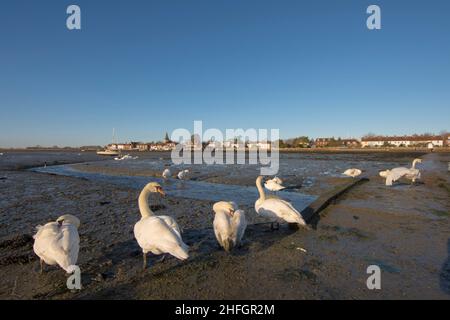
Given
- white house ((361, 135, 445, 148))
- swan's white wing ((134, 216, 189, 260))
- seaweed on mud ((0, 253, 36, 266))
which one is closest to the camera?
swan's white wing ((134, 216, 189, 260))

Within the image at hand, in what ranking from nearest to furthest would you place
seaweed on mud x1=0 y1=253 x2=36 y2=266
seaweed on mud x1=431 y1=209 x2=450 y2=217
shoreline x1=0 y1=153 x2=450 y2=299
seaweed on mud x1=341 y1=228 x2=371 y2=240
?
shoreline x1=0 y1=153 x2=450 y2=299 → seaweed on mud x1=0 y1=253 x2=36 y2=266 → seaweed on mud x1=341 y1=228 x2=371 y2=240 → seaweed on mud x1=431 y1=209 x2=450 y2=217

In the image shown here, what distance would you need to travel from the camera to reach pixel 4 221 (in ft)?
32.3

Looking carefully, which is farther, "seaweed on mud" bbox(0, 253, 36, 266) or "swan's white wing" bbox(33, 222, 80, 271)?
"seaweed on mud" bbox(0, 253, 36, 266)

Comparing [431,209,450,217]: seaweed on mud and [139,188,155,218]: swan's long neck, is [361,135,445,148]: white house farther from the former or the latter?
[139,188,155,218]: swan's long neck

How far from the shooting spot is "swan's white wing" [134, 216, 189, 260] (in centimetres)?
523

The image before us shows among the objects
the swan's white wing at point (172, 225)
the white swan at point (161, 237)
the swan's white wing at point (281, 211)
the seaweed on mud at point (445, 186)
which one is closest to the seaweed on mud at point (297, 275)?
the white swan at point (161, 237)

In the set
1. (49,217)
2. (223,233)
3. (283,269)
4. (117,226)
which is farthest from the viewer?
(49,217)

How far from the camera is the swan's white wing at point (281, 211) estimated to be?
7.93m

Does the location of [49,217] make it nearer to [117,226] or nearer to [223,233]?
[117,226]

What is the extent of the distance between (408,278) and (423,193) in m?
11.4

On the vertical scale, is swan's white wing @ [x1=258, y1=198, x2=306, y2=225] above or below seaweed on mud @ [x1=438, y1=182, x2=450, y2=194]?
above

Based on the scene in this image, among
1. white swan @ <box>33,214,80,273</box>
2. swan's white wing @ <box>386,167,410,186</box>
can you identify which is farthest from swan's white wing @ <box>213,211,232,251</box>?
swan's white wing @ <box>386,167,410,186</box>

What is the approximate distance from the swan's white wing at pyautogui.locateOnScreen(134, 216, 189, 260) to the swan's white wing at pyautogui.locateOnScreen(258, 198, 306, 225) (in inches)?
141
